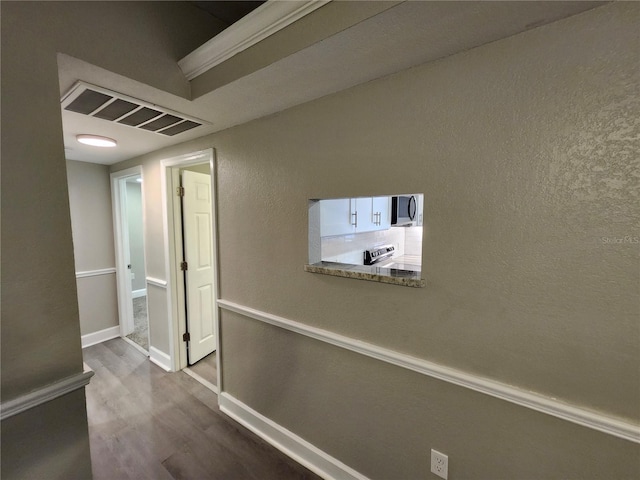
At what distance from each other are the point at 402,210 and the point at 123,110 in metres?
2.36

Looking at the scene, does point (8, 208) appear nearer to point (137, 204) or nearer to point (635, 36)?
point (635, 36)

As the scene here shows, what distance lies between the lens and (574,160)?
93cm

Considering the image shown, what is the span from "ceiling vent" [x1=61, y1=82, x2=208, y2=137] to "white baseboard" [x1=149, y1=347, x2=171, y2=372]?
7.18ft

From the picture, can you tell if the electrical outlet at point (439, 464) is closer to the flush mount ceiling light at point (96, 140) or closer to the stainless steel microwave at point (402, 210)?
the stainless steel microwave at point (402, 210)

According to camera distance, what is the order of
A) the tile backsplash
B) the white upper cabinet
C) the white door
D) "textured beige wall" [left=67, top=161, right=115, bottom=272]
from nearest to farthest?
the tile backsplash
the white upper cabinet
the white door
"textured beige wall" [left=67, top=161, right=115, bottom=272]

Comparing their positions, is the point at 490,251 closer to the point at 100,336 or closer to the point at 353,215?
the point at 353,215

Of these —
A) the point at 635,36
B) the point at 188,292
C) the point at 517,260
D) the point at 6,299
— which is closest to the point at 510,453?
the point at 517,260

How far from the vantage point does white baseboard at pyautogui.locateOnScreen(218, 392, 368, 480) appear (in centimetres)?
162

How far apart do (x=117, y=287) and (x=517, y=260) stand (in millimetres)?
4185

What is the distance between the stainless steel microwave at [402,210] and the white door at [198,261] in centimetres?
180

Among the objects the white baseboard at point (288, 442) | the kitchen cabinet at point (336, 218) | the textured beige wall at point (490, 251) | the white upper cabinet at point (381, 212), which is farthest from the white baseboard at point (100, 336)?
the white upper cabinet at point (381, 212)

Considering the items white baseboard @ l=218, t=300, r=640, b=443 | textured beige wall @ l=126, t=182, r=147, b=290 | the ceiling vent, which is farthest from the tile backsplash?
textured beige wall @ l=126, t=182, r=147, b=290

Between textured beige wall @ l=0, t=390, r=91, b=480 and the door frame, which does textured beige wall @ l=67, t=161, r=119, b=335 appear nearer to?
the door frame

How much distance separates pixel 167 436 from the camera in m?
1.99
